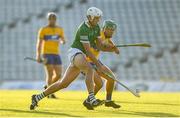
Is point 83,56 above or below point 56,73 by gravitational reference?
above

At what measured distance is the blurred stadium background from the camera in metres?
31.4

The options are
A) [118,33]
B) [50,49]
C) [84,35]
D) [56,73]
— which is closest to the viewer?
[84,35]

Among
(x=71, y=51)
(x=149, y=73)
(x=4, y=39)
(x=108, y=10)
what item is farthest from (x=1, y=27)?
(x=71, y=51)

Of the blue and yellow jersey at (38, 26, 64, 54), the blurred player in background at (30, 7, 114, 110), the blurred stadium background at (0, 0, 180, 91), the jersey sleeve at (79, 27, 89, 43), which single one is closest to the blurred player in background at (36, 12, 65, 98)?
the blue and yellow jersey at (38, 26, 64, 54)

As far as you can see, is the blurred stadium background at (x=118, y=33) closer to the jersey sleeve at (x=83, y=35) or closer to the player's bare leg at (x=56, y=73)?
the player's bare leg at (x=56, y=73)

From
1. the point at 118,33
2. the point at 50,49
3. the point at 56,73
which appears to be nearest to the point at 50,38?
the point at 50,49

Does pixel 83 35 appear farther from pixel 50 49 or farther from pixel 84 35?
pixel 50 49

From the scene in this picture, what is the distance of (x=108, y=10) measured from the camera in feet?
114

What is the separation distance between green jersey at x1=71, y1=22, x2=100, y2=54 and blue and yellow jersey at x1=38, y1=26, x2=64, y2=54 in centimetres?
514

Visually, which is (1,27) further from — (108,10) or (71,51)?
(71,51)

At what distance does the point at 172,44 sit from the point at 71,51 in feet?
74.9

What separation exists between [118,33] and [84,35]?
76.2ft

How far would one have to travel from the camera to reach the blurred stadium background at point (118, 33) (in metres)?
31.4

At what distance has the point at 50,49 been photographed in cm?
1627
